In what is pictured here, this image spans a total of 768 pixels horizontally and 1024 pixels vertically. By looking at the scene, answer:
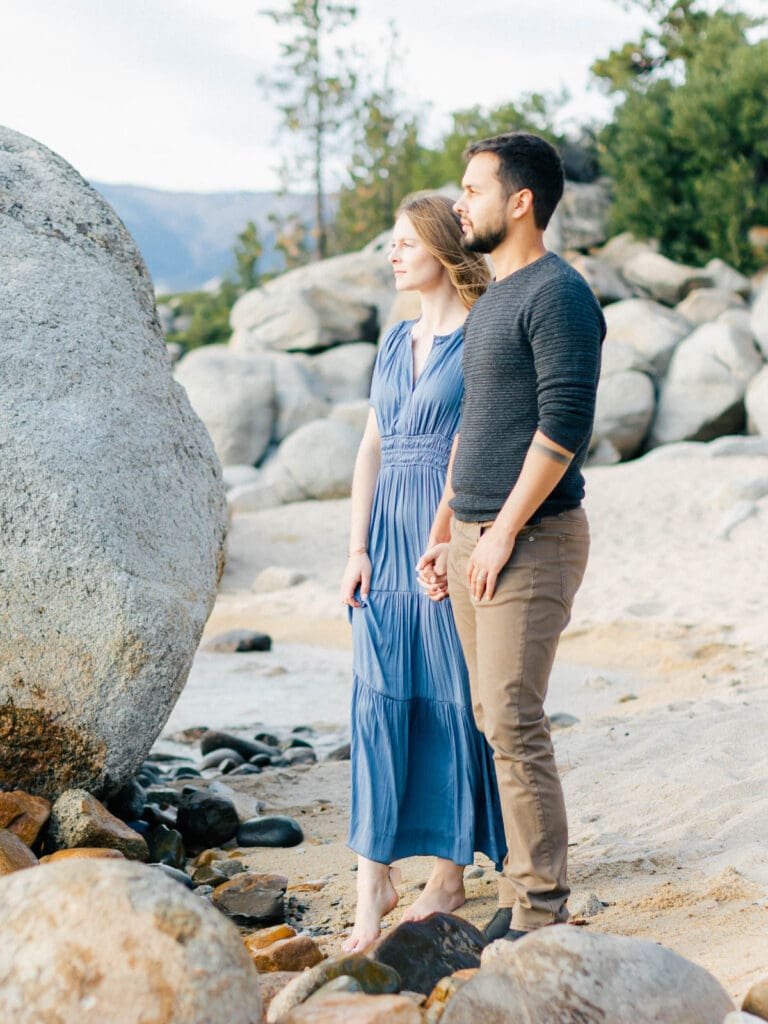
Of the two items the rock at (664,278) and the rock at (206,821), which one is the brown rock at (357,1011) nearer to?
the rock at (206,821)

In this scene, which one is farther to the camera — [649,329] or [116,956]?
[649,329]

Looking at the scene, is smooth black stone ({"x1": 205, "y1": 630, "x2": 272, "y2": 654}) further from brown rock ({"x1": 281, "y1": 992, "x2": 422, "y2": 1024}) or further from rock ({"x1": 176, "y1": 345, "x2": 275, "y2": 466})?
rock ({"x1": 176, "y1": 345, "x2": 275, "y2": 466})

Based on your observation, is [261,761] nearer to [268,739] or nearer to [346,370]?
[268,739]

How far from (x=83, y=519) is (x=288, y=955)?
1686mm

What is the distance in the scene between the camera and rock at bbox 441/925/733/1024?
2.31 metres

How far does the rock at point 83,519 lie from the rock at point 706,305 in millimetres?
16531

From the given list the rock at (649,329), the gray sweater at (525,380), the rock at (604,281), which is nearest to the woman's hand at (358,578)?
the gray sweater at (525,380)

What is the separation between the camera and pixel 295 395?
20.0 metres

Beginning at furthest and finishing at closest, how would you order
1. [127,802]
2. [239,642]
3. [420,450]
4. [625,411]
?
1. [625,411]
2. [239,642]
3. [127,802]
4. [420,450]

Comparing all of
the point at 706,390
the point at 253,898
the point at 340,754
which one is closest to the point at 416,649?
the point at 253,898

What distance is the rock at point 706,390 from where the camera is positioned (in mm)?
17625

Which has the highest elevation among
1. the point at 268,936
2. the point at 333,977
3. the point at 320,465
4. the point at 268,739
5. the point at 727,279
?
the point at 727,279

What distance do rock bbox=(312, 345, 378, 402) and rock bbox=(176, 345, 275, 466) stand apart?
1.29 m

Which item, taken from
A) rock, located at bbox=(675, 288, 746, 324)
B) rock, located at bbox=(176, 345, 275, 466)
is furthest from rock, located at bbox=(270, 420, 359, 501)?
rock, located at bbox=(675, 288, 746, 324)
